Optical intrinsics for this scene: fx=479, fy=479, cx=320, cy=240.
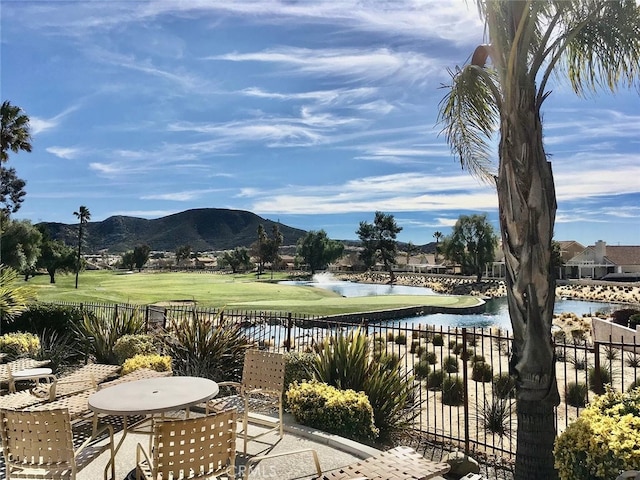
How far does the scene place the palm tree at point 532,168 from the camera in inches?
179

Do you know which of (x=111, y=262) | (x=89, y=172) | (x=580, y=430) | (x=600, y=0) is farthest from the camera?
(x=111, y=262)

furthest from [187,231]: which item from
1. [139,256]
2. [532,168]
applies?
[532,168]

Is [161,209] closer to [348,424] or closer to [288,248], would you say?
[288,248]

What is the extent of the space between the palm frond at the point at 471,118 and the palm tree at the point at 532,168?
0.75 meters

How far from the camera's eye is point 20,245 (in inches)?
1323

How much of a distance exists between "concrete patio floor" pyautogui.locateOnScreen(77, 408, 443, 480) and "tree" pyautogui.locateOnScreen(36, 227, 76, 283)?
49.6m

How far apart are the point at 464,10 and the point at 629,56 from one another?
174cm

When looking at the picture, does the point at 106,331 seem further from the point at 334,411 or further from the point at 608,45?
the point at 608,45

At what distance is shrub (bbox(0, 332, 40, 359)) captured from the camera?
A: 9.19 metres

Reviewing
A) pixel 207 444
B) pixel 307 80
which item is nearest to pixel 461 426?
pixel 207 444

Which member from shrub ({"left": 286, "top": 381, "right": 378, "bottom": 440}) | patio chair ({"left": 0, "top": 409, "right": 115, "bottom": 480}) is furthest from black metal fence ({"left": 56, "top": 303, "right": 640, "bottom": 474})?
patio chair ({"left": 0, "top": 409, "right": 115, "bottom": 480})

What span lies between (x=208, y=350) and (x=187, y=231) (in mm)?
163225

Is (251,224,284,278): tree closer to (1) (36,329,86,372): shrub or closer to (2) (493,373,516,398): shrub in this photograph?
(1) (36,329,86,372): shrub

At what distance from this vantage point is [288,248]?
518ft
